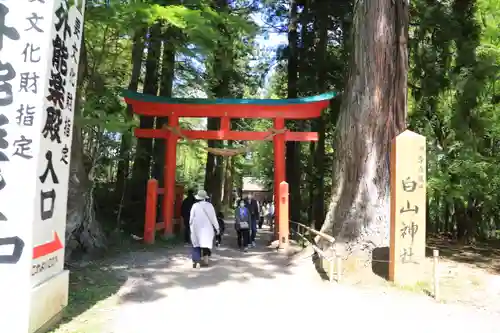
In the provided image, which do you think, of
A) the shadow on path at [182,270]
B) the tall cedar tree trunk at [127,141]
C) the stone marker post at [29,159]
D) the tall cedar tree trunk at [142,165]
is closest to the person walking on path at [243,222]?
the shadow on path at [182,270]

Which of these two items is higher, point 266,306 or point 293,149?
point 293,149

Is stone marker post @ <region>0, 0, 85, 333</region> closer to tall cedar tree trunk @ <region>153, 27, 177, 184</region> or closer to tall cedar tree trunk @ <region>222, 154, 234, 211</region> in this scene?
tall cedar tree trunk @ <region>153, 27, 177, 184</region>

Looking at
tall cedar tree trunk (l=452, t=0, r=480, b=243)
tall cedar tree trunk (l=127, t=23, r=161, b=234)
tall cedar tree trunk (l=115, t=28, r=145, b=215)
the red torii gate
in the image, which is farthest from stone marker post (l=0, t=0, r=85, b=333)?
tall cedar tree trunk (l=452, t=0, r=480, b=243)

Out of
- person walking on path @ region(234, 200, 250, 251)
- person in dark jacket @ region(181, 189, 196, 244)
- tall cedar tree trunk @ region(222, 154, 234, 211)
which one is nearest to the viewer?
person walking on path @ region(234, 200, 250, 251)

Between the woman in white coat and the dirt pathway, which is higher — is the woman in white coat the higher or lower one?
the higher one

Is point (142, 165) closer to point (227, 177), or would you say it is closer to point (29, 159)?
point (29, 159)

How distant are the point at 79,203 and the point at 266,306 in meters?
4.60

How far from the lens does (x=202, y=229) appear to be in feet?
27.1

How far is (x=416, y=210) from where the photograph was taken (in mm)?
7316

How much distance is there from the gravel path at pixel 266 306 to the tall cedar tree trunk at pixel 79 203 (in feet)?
4.00

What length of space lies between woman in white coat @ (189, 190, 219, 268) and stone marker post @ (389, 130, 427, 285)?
10.5 feet

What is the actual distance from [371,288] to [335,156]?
298cm

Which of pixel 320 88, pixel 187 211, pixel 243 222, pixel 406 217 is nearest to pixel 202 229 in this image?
pixel 243 222

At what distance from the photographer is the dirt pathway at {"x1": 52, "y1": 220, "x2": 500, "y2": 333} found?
5.22 m
